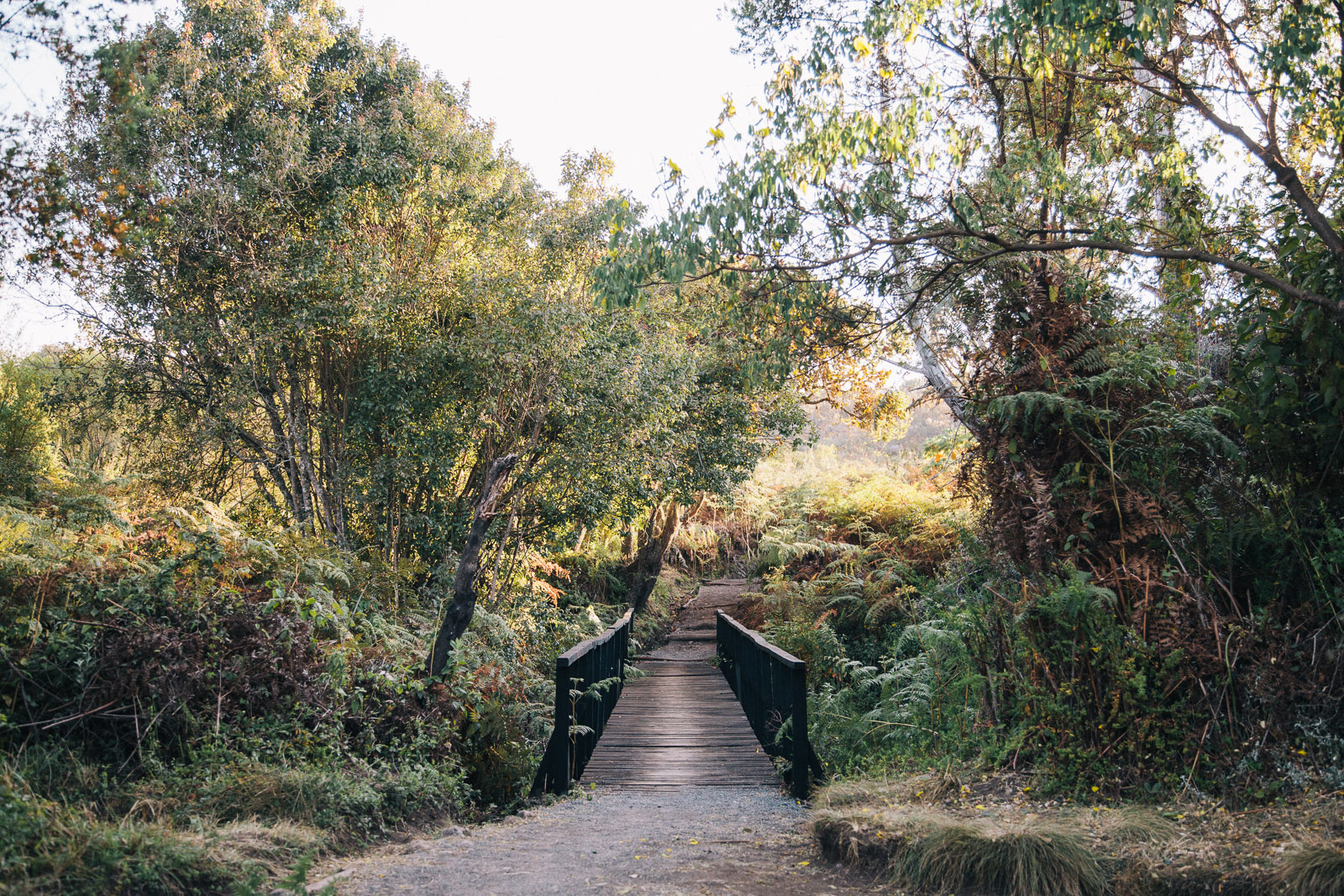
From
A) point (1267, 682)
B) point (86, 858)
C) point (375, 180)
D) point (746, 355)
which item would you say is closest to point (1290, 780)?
point (1267, 682)

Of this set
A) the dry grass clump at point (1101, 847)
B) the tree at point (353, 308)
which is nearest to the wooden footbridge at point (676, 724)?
the dry grass clump at point (1101, 847)

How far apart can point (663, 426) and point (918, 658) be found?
5.15m

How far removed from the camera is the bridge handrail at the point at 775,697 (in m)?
6.15

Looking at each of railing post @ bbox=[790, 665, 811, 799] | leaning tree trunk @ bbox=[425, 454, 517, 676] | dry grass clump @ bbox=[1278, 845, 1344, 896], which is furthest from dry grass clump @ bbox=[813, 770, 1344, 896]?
leaning tree trunk @ bbox=[425, 454, 517, 676]

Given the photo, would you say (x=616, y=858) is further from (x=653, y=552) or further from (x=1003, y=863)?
(x=653, y=552)

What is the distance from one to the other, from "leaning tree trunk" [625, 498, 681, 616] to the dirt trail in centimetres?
1059

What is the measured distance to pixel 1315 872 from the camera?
110 inches

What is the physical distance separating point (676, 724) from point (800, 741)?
10.9ft

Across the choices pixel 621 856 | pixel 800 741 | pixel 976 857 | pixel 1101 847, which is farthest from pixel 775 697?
pixel 1101 847

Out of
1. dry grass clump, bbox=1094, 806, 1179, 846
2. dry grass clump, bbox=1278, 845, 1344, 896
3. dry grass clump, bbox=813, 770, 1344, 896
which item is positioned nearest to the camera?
dry grass clump, bbox=1278, 845, 1344, 896

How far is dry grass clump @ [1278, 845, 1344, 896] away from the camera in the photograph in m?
2.72

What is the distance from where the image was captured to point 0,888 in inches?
107

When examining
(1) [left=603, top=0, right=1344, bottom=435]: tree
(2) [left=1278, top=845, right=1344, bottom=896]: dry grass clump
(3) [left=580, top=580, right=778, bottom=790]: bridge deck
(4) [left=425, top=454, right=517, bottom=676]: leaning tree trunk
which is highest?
(1) [left=603, top=0, right=1344, bottom=435]: tree

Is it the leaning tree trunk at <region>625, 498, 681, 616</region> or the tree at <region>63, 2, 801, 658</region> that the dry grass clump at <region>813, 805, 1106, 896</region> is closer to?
the tree at <region>63, 2, 801, 658</region>
